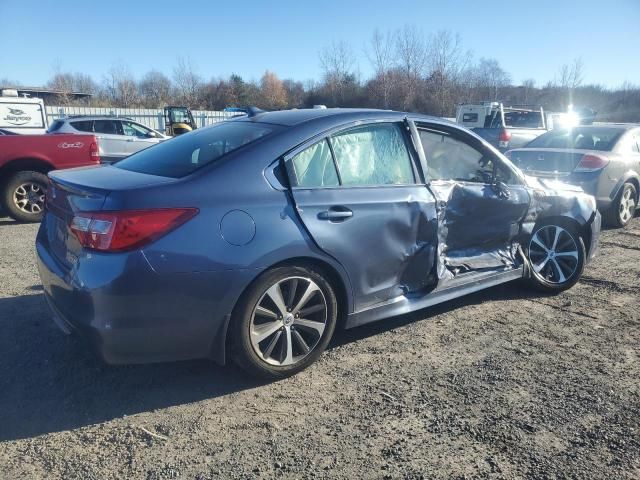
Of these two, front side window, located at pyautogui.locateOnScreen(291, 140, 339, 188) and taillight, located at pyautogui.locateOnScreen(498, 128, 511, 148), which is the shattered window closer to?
front side window, located at pyautogui.locateOnScreen(291, 140, 339, 188)

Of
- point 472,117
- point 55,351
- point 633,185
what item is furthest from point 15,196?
point 472,117

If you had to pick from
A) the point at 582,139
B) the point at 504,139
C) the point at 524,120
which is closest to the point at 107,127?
the point at 582,139

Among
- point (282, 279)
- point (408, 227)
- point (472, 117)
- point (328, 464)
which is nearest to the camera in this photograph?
point (328, 464)

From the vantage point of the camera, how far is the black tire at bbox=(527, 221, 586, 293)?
4723 millimetres

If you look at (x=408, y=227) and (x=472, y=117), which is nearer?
(x=408, y=227)

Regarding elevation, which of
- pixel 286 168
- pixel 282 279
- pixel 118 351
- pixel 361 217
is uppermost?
pixel 286 168

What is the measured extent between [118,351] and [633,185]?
26.7 ft

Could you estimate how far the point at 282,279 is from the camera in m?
3.01

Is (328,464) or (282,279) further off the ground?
(282,279)

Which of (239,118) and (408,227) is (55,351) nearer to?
(239,118)

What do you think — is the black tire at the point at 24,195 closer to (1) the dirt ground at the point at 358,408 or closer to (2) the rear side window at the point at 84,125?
(1) the dirt ground at the point at 358,408

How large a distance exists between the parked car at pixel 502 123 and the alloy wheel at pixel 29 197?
1222 centimetres

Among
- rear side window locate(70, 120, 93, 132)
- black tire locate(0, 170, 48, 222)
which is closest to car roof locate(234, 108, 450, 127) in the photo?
black tire locate(0, 170, 48, 222)

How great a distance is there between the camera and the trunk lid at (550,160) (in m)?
7.63
